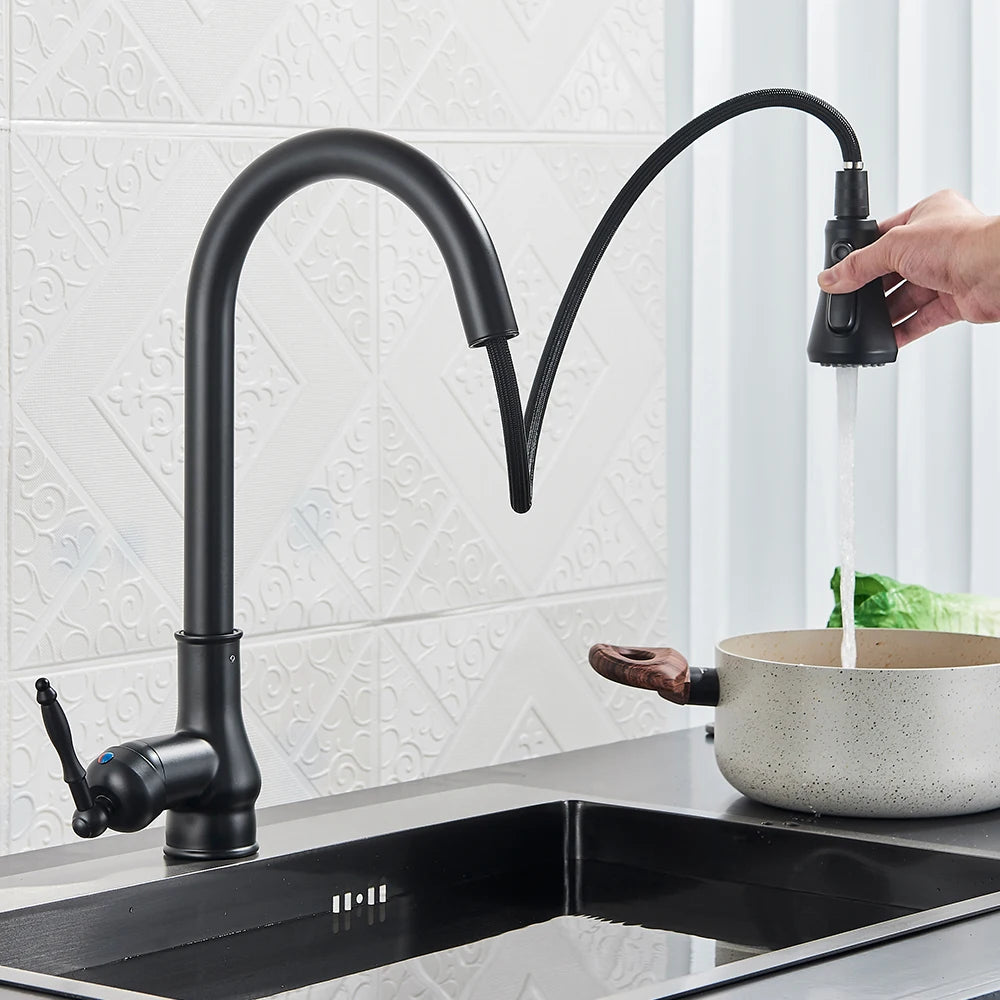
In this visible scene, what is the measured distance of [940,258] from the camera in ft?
3.65

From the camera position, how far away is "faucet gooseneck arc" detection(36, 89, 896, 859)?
88 centimetres

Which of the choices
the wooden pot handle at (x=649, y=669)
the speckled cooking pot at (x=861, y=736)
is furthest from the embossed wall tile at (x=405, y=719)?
the speckled cooking pot at (x=861, y=736)

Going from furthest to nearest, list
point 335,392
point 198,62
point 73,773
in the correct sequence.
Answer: point 335,392
point 198,62
point 73,773

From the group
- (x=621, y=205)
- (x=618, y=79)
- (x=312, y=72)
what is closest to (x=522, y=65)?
(x=618, y=79)

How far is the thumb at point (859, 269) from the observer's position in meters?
1.07

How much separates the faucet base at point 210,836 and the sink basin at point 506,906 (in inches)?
0.7

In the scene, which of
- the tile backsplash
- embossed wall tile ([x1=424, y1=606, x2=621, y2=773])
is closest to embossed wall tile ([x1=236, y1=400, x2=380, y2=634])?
the tile backsplash

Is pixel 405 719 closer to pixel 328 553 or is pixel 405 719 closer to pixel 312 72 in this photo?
pixel 328 553

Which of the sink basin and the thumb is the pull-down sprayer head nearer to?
the thumb

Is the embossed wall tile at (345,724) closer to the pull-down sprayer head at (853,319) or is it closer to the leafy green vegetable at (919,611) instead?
the leafy green vegetable at (919,611)

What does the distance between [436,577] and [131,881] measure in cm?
59

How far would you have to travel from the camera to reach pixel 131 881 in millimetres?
927

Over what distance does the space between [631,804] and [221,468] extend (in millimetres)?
367

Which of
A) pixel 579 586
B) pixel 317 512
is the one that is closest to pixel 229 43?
pixel 317 512
